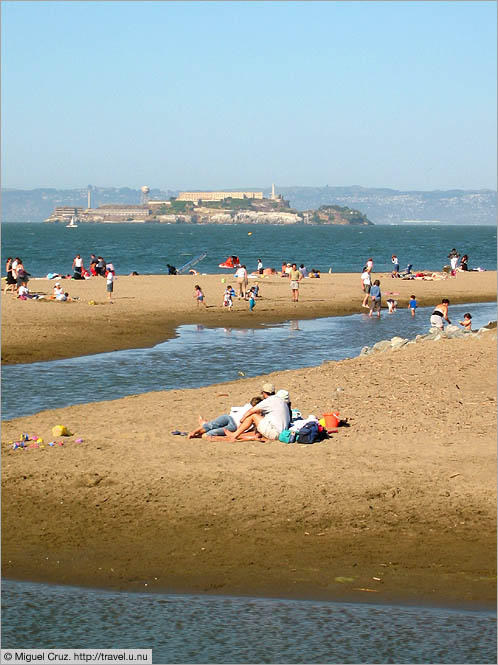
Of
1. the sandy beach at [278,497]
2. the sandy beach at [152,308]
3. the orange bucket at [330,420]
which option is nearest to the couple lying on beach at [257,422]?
the sandy beach at [278,497]

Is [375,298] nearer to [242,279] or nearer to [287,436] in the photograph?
[242,279]

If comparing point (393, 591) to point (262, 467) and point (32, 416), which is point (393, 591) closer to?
point (262, 467)

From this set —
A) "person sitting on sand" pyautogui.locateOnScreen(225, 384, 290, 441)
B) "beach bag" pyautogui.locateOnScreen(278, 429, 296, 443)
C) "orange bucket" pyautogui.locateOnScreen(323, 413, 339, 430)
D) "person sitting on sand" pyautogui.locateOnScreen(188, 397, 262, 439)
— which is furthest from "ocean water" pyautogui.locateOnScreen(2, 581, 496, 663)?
"orange bucket" pyautogui.locateOnScreen(323, 413, 339, 430)

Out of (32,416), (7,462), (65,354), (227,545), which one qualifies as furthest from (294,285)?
(227,545)

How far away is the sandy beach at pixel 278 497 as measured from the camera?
39.3ft

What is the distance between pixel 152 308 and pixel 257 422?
2647 cm

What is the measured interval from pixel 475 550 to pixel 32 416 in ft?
33.5

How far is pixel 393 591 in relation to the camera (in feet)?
37.6

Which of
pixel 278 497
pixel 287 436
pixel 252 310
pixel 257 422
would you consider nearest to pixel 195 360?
pixel 257 422

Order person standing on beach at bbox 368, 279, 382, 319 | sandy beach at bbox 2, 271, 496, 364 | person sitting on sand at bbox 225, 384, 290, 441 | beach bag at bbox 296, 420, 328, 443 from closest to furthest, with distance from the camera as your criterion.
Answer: beach bag at bbox 296, 420, 328, 443 < person sitting on sand at bbox 225, 384, 290, 441 < sandy beach at bbox 2, 271, 496, 364 < person standing on beach at bbox 368, 279, 382, 319

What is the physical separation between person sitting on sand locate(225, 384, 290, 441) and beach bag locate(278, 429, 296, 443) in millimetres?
75

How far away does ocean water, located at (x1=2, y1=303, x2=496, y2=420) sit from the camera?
24156mm

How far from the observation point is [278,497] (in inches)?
558

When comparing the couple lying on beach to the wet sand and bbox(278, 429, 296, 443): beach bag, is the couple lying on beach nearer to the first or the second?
bbox(278, 429, 296, 443): beach bag
